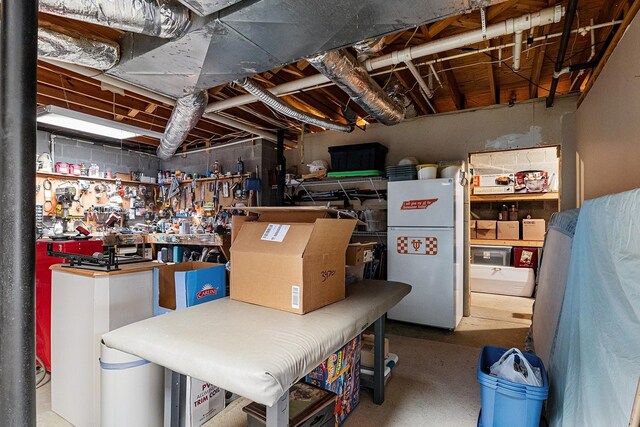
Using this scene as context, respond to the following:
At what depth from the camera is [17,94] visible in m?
1.03

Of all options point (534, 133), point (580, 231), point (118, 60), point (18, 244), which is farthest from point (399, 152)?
point (18, 244)

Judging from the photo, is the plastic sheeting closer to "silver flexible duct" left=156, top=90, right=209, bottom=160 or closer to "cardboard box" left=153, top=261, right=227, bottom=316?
"cardboard box" left=153, top=261, right=227, bottom=316

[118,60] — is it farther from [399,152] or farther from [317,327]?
[399,152]

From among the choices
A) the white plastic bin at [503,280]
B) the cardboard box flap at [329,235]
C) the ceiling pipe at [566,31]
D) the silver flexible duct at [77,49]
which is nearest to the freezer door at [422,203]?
the ceiling pipe at [566,31]

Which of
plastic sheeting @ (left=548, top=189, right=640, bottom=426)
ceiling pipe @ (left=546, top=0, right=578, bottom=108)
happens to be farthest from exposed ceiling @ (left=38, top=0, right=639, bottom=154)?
plastic sheeting @ (left=548, top=189, right=640, bottom=426)

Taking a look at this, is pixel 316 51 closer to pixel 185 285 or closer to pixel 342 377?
pixel 185 285

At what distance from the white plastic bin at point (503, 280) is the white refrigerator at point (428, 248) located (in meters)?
1.97

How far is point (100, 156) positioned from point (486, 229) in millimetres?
7368

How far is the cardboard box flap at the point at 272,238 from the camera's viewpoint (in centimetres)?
159

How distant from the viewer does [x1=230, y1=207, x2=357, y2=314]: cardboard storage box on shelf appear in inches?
61.5

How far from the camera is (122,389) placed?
65.1 inches

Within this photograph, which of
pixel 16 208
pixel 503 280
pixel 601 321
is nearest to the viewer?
pixel 16 208

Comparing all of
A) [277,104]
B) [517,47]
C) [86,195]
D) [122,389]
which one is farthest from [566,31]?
[86,195]

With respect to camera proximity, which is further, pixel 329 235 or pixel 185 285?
pixel 185 285
